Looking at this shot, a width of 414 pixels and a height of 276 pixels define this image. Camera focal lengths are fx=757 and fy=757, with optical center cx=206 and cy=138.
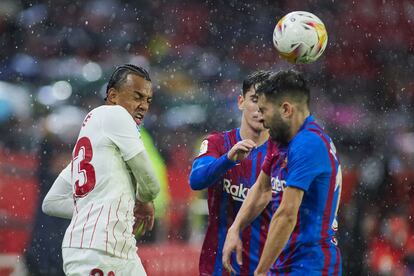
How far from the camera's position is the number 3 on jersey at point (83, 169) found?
300cm

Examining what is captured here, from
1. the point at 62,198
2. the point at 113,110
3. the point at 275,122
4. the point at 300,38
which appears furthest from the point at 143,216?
the point at 300,38

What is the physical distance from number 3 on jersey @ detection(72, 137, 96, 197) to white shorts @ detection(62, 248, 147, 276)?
24 centimetres

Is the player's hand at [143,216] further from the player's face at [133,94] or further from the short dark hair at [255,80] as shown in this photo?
the short dark hair at [255,80]

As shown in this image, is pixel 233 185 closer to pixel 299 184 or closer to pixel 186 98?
pixel 299 184

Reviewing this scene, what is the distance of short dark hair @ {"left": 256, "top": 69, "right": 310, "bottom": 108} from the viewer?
301cm

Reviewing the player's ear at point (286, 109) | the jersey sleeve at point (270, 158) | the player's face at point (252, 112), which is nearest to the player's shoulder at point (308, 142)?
the player's ear at point (286, 109)

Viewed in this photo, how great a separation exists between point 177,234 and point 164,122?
1583 millimetres

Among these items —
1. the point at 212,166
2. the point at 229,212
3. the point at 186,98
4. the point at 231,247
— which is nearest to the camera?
the point at 231,247

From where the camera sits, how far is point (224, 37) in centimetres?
1016

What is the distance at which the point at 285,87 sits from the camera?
302 cm

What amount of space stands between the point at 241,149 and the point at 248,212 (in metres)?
0.29

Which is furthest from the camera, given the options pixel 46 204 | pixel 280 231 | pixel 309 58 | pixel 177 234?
pixel 177 234

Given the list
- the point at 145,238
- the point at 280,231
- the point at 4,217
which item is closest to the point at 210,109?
Result: the point at 145,238

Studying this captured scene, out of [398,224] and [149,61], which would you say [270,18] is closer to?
[149,61]
